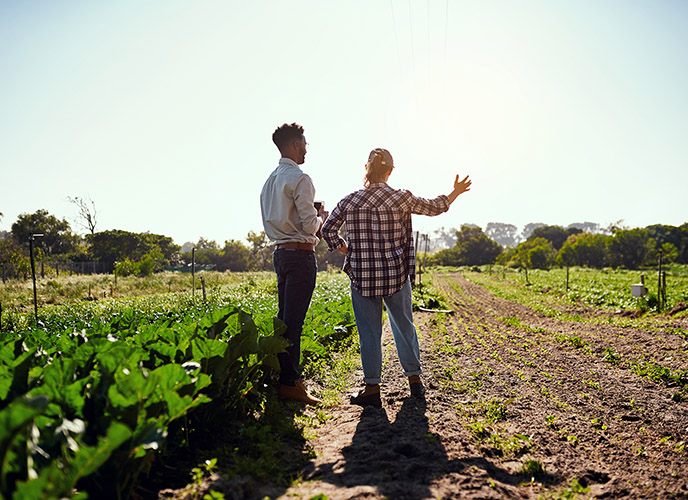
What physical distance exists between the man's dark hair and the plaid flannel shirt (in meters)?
0.66

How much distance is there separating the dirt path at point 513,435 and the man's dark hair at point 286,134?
2.20 metres

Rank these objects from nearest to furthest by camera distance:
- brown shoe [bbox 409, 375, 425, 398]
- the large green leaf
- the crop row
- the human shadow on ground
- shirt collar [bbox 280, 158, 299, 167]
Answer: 1. the large green leaf
2. the crop row
3. the human shadow on ground
4. shirt collar [bbox 280, 158, 299, 167]
5. brown shoe [bbox 409, 375, 425, 398]

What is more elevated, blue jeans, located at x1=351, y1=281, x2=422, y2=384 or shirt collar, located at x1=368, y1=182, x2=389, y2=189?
shirt collar, located at x1=368, y1=182, x2=389, y2=189

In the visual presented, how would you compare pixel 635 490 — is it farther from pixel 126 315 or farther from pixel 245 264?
pixel 245 264

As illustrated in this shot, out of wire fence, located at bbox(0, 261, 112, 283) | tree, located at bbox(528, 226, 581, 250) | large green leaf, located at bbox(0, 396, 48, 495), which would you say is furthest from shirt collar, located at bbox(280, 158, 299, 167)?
tree, located at bbox(528, 226, 581, 250)

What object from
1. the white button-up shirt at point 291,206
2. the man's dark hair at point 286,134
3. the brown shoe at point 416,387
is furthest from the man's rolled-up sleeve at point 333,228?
the brown shoe at point 416,387

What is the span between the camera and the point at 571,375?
182 inches

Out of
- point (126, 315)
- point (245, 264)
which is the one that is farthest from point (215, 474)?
point (245, 264)

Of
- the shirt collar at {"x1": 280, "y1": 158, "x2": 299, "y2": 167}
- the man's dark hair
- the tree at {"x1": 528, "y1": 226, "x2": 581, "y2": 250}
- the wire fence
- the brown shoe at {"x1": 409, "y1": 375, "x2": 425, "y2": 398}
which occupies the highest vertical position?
the tree at {"x1": 528, "y1": 226, "x2": 581, "y2": 250}

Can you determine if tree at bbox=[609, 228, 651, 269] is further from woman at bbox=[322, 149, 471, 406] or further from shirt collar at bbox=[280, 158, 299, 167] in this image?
shirt collar at bbox=[280, 158, 299, 167]

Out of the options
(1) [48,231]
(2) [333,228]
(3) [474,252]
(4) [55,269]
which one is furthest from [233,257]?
(2) [333,228]

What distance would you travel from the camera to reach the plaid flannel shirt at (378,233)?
338 centimetres

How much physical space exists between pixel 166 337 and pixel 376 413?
5.31 feet

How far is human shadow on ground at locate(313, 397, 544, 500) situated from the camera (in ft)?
6.56
